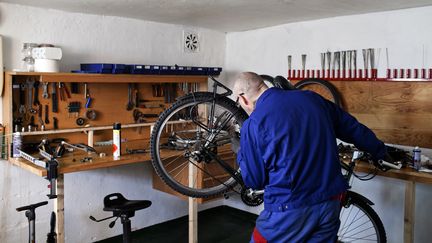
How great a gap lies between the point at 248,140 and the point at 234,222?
2.82m

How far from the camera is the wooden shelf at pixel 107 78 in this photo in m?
3.14

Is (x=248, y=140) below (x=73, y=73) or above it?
below

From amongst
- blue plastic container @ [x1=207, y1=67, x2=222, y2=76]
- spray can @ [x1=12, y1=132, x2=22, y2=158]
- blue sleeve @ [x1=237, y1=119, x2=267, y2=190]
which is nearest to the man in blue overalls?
blue sleeve @ [x1=237, y1=119, x2=267, y2=190]

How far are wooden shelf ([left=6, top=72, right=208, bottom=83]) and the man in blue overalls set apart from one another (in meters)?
1.79

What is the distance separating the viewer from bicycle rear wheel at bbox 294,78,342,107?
3803 mm

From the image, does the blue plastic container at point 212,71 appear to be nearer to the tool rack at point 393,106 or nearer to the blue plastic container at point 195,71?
the blue plastic container at point 195,71

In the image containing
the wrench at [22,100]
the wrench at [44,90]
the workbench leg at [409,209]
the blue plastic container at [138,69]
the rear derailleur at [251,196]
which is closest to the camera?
the rear derailleur at [251,196]

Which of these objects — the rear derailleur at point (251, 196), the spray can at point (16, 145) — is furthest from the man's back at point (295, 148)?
the spray can at point (16, 145)

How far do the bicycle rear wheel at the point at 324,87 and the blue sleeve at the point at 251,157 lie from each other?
2034mm

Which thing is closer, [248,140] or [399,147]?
[248,140]

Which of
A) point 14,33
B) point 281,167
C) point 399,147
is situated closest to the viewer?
point 281,167

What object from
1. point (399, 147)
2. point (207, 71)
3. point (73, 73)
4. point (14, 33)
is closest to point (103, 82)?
point (73, 73)

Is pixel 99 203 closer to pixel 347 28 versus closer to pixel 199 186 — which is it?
pixel 199 186

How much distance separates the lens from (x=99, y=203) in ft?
12.9
